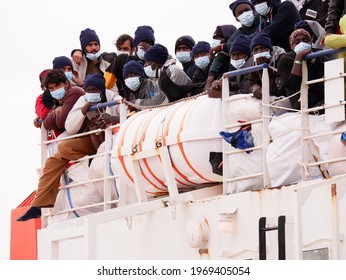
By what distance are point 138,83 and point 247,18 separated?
2.06 metres

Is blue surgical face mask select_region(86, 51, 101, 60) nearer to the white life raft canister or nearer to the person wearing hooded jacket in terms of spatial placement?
the white life raft canister

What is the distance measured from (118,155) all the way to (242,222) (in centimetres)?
263

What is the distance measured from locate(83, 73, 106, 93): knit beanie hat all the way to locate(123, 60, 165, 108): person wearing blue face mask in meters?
0.32

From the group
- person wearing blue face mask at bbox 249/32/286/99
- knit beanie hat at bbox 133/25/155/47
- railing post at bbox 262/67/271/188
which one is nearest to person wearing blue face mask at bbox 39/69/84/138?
knit beanie hat at bbox 133/25/155/47

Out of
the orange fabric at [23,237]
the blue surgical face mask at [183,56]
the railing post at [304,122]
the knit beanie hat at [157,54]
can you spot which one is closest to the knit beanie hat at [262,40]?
the railing post at [304,122]

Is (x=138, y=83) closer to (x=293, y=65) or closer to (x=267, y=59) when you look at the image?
(x=267, y=59)

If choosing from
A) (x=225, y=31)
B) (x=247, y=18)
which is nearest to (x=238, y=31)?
(x=247, y=18)

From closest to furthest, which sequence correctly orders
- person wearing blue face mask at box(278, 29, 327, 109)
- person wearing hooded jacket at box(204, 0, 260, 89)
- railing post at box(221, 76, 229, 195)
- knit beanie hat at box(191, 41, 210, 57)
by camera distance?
person wearing blue face mask at box(278, 29, 327, 109), railing post at box(221, 76, 229, 195), person wearing hooded jacket at box(204, 0, 260, 89), knit beanie hat at box(191, 41, 210, 57)

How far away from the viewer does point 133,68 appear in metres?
19.3

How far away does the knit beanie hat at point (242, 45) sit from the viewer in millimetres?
17109

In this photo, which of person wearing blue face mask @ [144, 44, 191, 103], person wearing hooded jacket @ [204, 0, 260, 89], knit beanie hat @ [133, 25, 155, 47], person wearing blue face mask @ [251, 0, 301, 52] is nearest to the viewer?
person wearing blue face mask @ [251, 0, 301, 52]

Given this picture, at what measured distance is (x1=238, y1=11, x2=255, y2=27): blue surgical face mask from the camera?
1806cm

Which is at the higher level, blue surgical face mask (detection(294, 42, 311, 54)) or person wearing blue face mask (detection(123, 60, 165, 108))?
person wearing blue face mask (detection(123, 60, 165, 108))

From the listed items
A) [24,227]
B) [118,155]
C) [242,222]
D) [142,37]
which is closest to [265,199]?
[242,222]
